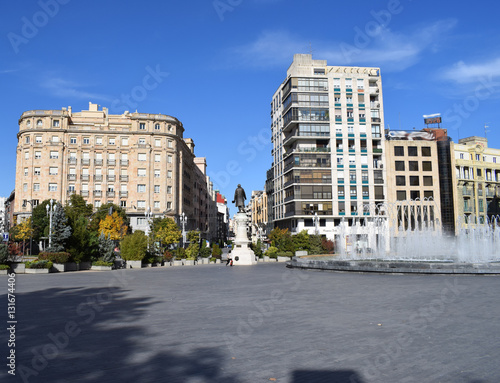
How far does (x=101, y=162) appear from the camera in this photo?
68.5 m

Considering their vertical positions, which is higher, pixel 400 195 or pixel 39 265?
pixel 400 195

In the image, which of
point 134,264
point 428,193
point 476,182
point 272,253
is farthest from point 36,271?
point 476,182

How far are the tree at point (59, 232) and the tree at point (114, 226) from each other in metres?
22.9

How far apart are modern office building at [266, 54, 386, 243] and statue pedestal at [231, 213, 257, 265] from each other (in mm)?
30399

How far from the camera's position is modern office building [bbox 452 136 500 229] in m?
69.6

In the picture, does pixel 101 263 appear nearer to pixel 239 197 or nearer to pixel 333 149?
pixel 239 197

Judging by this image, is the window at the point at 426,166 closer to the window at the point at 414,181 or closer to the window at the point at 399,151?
the window at the point at 414,181

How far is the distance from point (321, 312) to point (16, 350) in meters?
6.36

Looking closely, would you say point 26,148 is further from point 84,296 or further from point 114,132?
point 84,296

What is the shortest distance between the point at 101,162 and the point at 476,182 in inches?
2371

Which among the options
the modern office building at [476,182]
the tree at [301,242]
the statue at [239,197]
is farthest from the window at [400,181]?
the statue at [239,197]

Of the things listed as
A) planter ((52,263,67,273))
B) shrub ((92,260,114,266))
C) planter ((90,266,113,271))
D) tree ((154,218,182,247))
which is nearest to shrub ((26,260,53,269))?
planter ((52,263,67,273))

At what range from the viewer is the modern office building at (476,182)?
228ft

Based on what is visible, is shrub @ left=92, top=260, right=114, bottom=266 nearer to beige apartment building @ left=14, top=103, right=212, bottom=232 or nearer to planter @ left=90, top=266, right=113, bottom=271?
planter @ left=90, top=266, right=113, bottom=271
